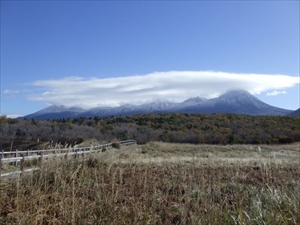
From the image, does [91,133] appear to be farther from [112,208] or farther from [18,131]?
[112,208]

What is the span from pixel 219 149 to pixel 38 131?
80.2ft

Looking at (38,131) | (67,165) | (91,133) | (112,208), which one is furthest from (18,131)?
(112,208)

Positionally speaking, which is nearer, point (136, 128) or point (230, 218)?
point (230, 218)

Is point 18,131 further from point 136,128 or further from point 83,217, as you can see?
point 83,217

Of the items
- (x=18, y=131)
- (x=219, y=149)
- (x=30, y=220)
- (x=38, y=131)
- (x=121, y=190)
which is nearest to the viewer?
(x=30, y=220)

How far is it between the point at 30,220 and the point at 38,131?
4783cm

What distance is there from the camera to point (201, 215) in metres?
6.31

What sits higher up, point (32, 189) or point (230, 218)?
point (32, 189)

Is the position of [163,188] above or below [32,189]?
below

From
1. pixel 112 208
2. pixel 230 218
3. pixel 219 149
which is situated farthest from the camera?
pixel 219 149

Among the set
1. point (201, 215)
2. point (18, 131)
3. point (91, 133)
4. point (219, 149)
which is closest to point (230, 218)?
point (201, 215)

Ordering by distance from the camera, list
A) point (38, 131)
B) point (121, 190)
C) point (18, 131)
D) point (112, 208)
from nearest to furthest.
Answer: point (112, 208) < point (121, 190) < point (18, 131) < point (38, 131)

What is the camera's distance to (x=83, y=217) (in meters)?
6.05

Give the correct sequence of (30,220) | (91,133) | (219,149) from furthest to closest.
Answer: (91,133), (219,149), (30,220)
